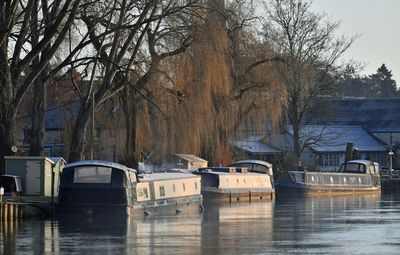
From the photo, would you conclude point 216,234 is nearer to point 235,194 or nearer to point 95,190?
point 95,190

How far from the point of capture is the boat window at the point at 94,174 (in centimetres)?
4319

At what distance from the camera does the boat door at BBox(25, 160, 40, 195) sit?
46094mm

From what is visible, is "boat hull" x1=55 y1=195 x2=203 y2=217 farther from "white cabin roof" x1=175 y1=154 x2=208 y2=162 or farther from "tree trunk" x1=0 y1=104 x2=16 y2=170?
"white cabin roof" x1=175 y1=154 x2=208 y2=162

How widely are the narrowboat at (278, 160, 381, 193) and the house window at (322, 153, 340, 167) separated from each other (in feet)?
45.8

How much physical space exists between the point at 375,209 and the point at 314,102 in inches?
1479

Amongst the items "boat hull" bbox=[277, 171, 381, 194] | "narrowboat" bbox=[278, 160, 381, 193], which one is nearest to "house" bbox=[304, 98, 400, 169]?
"narrowboat" bbox=[278, 160, 381, 193]

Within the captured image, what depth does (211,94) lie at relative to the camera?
60.9m

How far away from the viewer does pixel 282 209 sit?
5516cm

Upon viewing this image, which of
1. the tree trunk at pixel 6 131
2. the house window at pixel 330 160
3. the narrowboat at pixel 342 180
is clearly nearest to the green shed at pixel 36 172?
the tree trunk at pixel 6 131

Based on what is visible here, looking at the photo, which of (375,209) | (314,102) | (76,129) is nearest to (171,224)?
(76,129)

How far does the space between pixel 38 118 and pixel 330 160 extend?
5730cm

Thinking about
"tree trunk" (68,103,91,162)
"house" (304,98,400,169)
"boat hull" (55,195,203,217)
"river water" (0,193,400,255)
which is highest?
"house" (304,98,400,169)

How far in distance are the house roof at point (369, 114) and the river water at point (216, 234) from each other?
201ft

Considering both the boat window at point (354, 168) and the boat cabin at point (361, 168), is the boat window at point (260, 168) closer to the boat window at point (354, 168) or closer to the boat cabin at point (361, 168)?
the boat cabin at point (361, 168)
